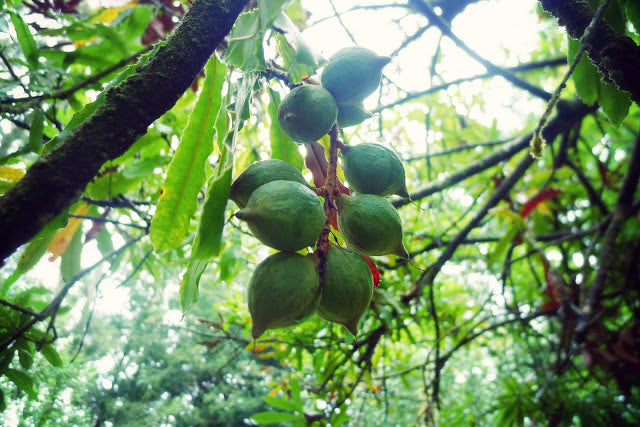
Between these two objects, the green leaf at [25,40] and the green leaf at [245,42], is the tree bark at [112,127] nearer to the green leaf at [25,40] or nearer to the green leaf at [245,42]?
the green leaf at [245,42]

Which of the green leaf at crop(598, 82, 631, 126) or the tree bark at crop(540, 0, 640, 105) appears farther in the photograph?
the green leaf at crop(598, 82, 631, 126)

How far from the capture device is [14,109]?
5.94 feet

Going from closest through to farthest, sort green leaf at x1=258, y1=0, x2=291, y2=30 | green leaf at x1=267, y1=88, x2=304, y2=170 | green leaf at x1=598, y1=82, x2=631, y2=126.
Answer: green leaf at x1=258, y1=0, x2=291, y2=30
green leaf at x1=598, y1=82, x2=631, y2=126
green leaf at x1=267, y1=88, x2=304, y2=170

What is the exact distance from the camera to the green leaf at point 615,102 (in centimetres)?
129

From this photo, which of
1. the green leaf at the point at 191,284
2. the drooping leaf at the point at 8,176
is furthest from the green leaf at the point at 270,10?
the drooping leaf at the point at 8,176

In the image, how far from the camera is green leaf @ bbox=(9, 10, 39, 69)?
185cm

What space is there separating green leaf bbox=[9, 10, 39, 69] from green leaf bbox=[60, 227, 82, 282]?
34.0 inches

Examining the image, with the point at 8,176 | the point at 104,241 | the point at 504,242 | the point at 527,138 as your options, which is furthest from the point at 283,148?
the point at 504,242

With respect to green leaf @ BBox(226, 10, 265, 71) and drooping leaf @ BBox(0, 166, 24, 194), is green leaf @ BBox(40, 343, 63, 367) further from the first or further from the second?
green leaf @ BBox(226, 10, 265, 71)

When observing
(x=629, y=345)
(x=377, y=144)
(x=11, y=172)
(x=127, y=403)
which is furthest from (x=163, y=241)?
(x=629, y=345)

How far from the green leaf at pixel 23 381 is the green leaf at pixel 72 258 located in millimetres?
491

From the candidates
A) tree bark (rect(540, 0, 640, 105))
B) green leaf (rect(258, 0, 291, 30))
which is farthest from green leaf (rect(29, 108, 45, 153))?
tree bark (rect(540, 0, 640, 105))

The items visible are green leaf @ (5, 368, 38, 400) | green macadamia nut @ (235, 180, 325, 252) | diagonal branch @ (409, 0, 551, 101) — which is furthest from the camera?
diagonal branch @ (409, 0, 551, 101)

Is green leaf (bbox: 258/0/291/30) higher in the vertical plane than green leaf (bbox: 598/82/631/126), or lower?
lower
